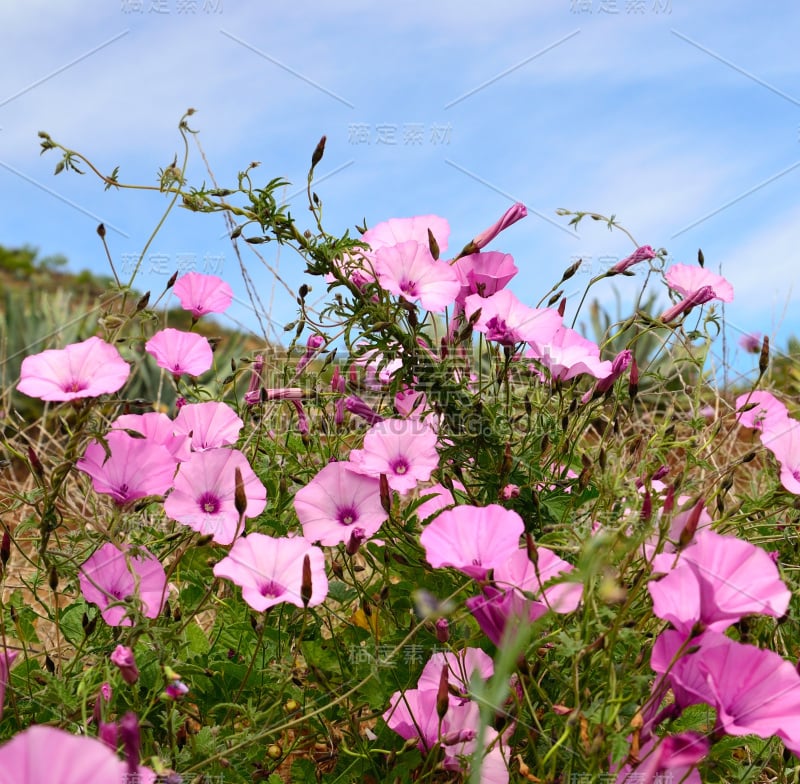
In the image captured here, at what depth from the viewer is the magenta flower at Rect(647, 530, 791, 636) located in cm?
114

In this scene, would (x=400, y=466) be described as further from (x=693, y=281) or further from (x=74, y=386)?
(x=693, y=281)

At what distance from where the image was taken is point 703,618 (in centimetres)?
114

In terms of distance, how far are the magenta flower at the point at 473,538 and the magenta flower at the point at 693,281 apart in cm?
85

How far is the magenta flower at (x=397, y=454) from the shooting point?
4.92 feet

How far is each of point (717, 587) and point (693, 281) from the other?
925 mm

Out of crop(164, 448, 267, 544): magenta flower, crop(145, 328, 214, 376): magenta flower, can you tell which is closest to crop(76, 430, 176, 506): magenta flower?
crop(164, 448, 267, 544): magenta flower

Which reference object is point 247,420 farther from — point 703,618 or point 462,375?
point 703,618

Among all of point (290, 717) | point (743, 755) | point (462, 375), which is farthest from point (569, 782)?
point (743, 755)

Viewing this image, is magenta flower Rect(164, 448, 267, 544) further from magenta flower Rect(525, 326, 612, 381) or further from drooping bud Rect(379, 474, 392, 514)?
magenta flower Rect(525, 326, 612, 381)

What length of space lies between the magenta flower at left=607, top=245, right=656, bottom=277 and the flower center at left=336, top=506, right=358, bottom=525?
31.4 inches

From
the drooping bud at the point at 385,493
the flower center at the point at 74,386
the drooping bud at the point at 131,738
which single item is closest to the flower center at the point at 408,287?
the drooping bud at the point at 385,493

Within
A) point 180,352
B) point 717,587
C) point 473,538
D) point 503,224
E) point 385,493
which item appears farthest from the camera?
point 180,352

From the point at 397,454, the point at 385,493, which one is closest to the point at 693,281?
the point at 397,454

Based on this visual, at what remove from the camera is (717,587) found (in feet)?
3.83
